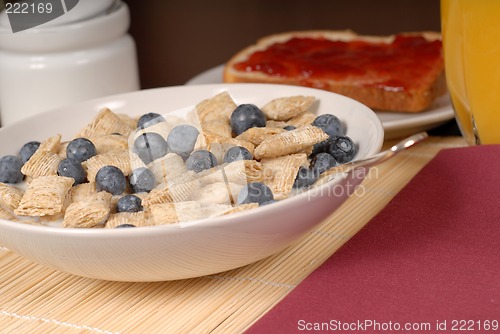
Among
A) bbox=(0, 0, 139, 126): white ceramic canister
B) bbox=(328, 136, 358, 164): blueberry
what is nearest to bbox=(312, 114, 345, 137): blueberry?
bbox=(328, 136, 358, 164): blueberry

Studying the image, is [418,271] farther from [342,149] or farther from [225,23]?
[225,23]

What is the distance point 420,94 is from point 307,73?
0.66 feet

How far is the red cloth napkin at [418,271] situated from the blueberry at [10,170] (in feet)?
1.18

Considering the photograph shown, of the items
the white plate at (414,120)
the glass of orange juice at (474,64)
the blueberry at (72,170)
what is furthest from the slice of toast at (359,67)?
the blueberry at (72,170)

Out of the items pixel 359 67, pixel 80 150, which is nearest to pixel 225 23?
pixel 359 67

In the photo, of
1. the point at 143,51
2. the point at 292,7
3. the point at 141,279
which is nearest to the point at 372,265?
the point at 141,279

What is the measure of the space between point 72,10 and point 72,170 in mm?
533

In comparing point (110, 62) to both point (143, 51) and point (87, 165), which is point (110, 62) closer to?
point (87, 165)

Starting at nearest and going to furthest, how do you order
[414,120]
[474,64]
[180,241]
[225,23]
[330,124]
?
[180,241] < [330,124] < [474,64] < [414,120] < [225,23]

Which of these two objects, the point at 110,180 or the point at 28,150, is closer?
the point at 110,180

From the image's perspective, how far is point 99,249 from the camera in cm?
67

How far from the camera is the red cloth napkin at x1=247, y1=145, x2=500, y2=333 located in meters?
0.66

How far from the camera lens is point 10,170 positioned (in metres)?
0.86

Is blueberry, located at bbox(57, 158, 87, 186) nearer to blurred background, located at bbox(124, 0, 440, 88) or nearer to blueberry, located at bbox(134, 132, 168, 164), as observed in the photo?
blueberry, located at bbox(134, 132, 168, 164)
